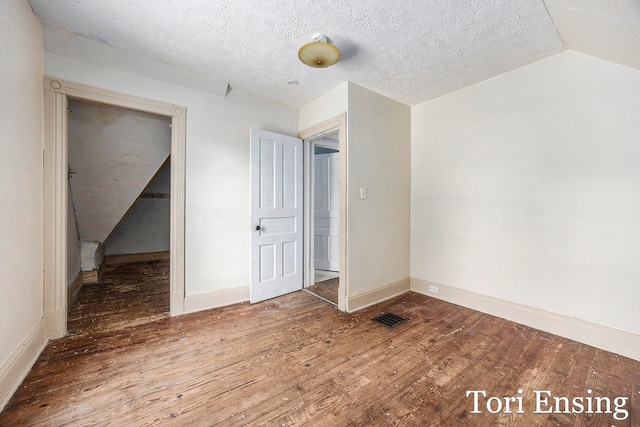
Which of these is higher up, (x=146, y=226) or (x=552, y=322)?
(x=146, y=226)

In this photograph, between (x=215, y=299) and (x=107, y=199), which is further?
(x=107, y=199)

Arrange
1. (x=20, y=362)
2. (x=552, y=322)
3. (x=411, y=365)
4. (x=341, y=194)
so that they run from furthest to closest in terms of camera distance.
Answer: (x=341, y=194) < (x=552, y=322) < (x=411, y=365) < (x=20, y=362)

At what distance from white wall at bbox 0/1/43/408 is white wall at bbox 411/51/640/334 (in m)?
3.81

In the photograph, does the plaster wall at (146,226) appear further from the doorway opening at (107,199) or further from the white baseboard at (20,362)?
the white baseboard at (20,362)

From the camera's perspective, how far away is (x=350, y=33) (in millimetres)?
1985

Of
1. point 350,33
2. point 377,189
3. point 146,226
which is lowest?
point 146,226

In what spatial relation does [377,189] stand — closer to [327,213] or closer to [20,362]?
[327,213]

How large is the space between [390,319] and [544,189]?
195 centimetres

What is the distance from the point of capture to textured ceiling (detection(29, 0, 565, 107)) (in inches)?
68.0

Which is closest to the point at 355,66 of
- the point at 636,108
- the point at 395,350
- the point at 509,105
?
the point at 509,105

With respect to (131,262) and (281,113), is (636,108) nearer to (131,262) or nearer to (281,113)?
(281,113)

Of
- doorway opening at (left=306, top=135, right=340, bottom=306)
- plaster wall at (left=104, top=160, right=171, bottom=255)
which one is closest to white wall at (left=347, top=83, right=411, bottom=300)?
doorway opening at (left=306, top=135, right=340, bottom=306)

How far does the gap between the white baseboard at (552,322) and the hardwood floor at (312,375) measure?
85 mm

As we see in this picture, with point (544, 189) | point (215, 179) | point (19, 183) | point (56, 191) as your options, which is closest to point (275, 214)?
point (215, 179)
